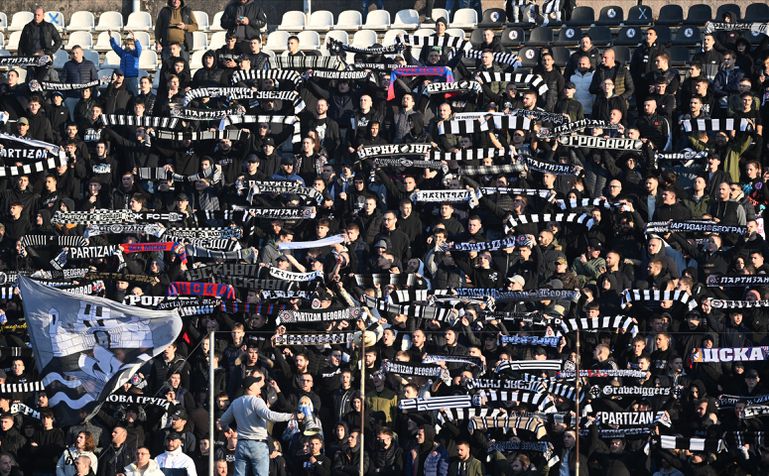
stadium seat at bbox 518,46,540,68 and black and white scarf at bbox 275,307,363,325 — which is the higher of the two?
stadium seat at bbox 518,46,540,68

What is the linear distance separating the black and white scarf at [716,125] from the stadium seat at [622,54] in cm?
245

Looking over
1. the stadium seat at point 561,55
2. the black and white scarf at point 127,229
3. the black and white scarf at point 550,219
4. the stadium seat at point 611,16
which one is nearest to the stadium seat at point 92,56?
the black and white scarf at point 127,229

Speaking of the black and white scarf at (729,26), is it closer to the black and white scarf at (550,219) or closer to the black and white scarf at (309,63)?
the black and white scarf at (550,219)

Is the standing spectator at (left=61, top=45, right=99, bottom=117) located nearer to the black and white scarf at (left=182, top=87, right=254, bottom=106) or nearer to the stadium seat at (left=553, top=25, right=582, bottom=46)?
the black and white scarf at (left=182, top=87, right=254, bottom=106)

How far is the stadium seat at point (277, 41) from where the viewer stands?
2755cm

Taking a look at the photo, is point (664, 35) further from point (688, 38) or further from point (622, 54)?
point (622, 54)

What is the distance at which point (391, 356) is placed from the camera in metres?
20.1

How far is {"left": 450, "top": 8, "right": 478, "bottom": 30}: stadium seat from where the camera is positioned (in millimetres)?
27597

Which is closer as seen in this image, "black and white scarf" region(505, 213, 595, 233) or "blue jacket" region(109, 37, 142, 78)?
"black and white scarf" region(505, 213, 595, 233)

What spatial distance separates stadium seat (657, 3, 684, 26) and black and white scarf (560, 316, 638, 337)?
786cm

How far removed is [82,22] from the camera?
2958 centimetres

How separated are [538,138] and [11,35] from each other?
9803 millimetres

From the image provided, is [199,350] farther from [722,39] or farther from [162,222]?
[722,39]

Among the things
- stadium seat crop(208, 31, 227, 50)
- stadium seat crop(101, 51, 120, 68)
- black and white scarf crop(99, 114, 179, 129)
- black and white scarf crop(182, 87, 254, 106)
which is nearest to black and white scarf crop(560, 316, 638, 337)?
black and white scarf crop(182, 87, 254, 106)
